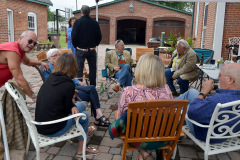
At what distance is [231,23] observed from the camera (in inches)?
288

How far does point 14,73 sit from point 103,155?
4.43 feet

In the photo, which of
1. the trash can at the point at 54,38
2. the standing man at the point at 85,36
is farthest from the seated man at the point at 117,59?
the trash can at the point at 54,38

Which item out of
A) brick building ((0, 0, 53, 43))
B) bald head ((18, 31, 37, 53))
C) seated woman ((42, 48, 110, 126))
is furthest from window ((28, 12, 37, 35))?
bald head ((18, 31, 37, 53))

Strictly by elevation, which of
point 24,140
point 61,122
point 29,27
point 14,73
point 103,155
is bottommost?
point 103,155

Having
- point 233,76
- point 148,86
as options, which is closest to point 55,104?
point 148,86

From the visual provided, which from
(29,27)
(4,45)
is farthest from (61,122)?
(29,27)

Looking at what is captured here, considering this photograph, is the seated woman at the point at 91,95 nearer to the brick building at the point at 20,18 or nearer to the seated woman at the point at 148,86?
the seated woman at the point at 148,86

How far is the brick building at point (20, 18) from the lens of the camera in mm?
12016

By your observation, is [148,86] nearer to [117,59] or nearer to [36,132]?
[36,132]

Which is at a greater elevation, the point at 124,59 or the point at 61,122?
the point at 124,59

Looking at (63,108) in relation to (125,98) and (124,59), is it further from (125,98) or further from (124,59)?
(124,59)

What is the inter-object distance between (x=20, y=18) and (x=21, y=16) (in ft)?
0.63

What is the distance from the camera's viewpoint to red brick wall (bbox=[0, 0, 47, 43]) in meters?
11.9

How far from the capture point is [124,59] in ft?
16.4
